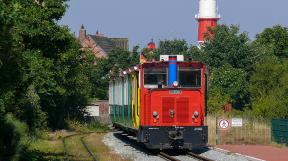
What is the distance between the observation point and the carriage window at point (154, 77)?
2802 cm

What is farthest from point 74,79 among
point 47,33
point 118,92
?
point 118,92

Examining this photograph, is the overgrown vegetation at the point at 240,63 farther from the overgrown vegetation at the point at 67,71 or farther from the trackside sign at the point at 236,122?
the trackside sign at the point at 236,122

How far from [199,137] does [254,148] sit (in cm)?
610

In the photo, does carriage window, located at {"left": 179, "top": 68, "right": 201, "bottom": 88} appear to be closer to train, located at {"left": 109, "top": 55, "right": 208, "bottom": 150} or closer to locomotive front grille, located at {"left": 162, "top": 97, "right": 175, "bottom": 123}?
train, located at {"left": 109, "top": 55, "right": 208, "bottom": 150}

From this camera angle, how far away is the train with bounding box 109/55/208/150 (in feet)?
90.7

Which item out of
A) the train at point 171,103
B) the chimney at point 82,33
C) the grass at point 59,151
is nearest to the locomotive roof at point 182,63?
the train at point 171,103

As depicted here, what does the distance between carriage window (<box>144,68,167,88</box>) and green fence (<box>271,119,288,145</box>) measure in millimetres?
10069

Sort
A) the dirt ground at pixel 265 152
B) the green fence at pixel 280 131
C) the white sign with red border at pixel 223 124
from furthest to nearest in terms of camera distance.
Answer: the green fence at pixel 280 131 → the white sign with red border at pixel 223 124 → the dirt ground at pixel 265 152

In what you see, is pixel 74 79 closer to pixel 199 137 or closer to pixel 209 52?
pixel 199 137

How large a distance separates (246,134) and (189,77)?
10273mm

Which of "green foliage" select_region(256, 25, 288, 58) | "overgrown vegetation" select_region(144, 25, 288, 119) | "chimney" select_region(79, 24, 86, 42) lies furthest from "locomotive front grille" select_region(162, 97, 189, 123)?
"chimney" select_region(79, 24, 86, 42)

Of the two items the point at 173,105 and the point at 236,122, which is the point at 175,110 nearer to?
the point at 173,105

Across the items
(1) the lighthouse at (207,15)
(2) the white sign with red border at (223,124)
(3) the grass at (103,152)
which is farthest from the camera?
(1) the lighthouse at (207,15)

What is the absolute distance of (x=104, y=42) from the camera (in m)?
110
